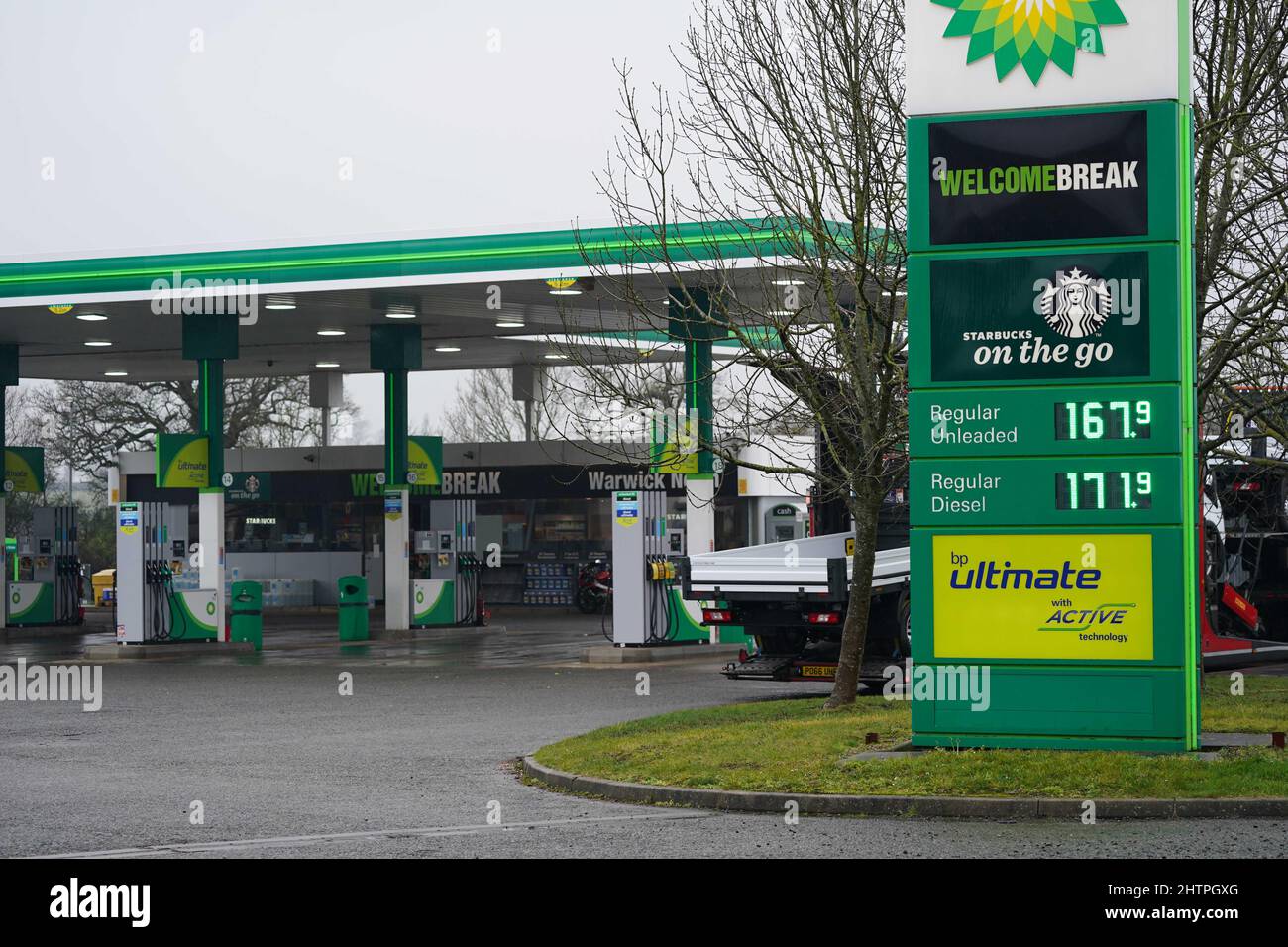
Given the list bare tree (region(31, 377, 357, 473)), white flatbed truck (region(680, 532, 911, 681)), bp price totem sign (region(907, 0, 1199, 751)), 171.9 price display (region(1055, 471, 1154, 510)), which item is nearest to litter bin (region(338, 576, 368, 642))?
white flatbed truck (region(680, 532, 911, 681))

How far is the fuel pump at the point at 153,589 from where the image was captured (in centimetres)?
2931

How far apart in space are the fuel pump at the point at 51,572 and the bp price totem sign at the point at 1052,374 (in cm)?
2809

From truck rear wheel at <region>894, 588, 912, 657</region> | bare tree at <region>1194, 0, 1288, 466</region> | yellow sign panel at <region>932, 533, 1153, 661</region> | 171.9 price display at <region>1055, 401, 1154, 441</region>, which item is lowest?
truck rear wheel at <region>894, 588, 912, 657</region>

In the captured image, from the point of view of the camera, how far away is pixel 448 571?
3556 centimetres

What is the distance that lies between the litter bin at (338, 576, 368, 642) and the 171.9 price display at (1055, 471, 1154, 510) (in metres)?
20.8

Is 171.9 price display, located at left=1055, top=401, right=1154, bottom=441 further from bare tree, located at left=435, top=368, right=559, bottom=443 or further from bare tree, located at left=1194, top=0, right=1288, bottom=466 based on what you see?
bare tree, located at left=435, top=368, right=559, bottom=443

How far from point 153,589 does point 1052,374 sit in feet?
66.7

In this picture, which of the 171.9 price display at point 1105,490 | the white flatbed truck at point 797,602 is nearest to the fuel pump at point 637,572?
the white flatbed truck at point 797,602

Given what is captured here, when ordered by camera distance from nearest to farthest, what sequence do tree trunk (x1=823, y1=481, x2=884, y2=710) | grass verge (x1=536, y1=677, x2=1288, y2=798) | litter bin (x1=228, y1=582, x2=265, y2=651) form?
grass verge (x1=536, y1=677, x2=1288, y2=798), tree trunk (x1=823, y1=481, x2=884, y2=710), litter bin (x1=228, y1=582, x2=265, y2=651)

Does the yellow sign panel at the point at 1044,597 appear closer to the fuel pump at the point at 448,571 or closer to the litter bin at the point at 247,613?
the litter bin at the point at 247,613

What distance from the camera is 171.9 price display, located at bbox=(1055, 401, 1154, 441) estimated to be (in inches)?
510

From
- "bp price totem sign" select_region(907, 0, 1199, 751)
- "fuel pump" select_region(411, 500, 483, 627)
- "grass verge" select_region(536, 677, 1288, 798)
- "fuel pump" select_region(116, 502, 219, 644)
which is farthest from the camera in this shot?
"fuel pump" select_region(411, 500, 483, 627)

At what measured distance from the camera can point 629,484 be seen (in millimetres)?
42594
